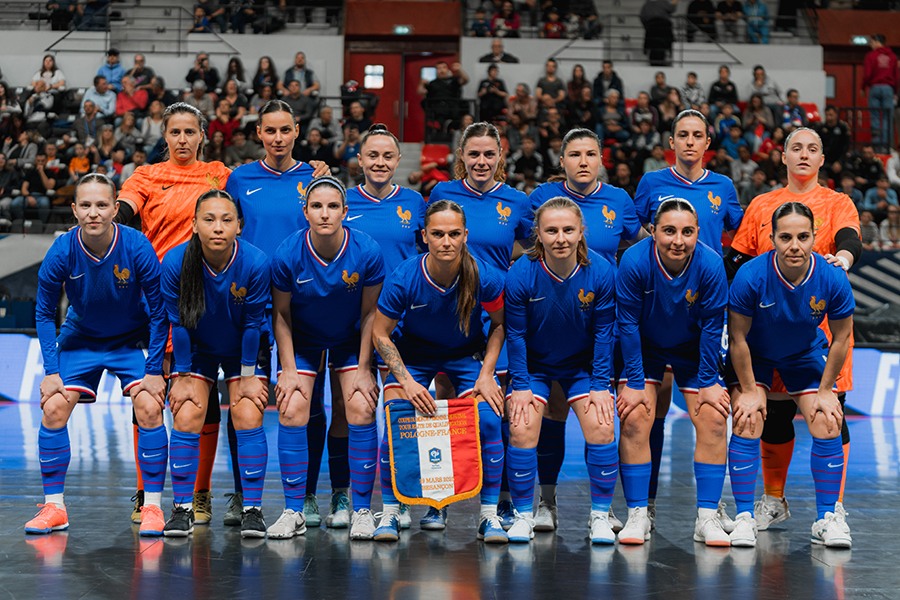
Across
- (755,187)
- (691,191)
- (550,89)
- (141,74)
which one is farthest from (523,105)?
(691,191)

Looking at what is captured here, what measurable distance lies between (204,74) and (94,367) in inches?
467

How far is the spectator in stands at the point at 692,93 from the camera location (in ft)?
55.4

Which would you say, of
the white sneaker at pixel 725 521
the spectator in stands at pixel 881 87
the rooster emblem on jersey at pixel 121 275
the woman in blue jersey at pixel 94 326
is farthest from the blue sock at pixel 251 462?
the spectator in stands at pixel 881 87

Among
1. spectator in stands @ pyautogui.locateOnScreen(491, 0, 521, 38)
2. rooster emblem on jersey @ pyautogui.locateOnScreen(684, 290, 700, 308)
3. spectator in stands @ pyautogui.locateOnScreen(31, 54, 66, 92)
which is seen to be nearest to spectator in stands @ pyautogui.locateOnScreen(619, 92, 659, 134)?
spectator in stands @ pyautogui.locateOnScreen(491, 0, 521, 38)

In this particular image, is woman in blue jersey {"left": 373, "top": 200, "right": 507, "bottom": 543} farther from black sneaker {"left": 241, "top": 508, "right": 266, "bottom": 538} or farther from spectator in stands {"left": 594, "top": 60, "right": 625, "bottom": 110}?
spectator in stands {"left": 594, "top": 60, "right": 625, "bottom": 110}

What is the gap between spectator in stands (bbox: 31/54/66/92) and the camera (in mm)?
16881

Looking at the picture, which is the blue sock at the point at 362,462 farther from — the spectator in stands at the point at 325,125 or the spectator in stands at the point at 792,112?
the spectator in stands at the point at 792,112

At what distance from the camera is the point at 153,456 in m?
5.46

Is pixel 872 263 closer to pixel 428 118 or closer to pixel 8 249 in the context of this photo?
pixel 428 118

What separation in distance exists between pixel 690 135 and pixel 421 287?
1731 mm

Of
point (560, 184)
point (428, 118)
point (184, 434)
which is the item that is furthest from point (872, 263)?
point (184, 434)

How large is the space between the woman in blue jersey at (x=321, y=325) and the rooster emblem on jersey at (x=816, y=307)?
2.13m

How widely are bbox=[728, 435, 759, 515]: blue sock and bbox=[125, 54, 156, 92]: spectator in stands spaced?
12.9 m

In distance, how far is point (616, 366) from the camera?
5.69 meters
